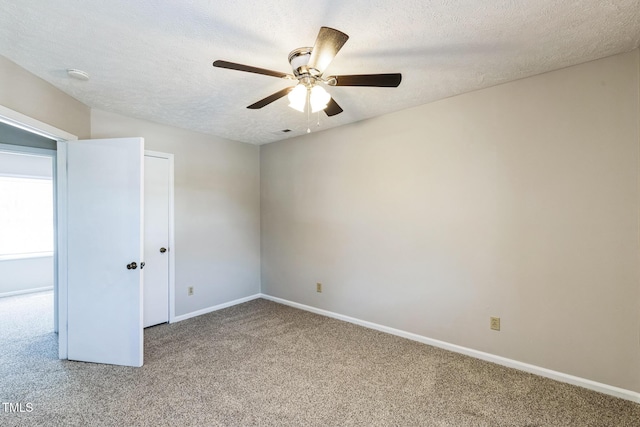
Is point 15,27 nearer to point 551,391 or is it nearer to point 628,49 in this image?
point 628,49

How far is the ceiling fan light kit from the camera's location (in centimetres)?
150

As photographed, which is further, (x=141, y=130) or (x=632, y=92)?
(x=141, y=130)

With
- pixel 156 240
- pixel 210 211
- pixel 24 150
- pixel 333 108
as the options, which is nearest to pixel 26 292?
pixel 24 150

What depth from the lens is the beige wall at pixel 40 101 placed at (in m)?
2.11

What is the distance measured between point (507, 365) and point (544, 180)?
163 cm

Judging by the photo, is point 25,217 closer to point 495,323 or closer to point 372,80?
point 372,80

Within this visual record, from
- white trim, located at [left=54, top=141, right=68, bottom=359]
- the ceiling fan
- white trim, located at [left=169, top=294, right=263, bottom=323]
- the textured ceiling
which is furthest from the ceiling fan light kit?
white trim, located at [left=169, top=294, right=263, bottom=323]

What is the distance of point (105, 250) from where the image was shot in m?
2.74

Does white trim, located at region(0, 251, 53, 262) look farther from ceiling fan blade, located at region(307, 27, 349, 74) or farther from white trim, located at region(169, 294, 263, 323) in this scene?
A: ceiling fan blade, located at region(307, 27, 349, 74)

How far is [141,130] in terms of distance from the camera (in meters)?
3.52

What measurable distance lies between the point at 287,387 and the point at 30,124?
286 cm

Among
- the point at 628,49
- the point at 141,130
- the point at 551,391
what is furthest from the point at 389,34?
the point at 141,130

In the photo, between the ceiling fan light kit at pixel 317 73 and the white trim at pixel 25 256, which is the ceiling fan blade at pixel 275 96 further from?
the white trim at pixel 25 256

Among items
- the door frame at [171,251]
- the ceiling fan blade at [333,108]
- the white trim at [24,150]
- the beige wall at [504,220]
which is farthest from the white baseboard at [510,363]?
the white trim at [24,150]
